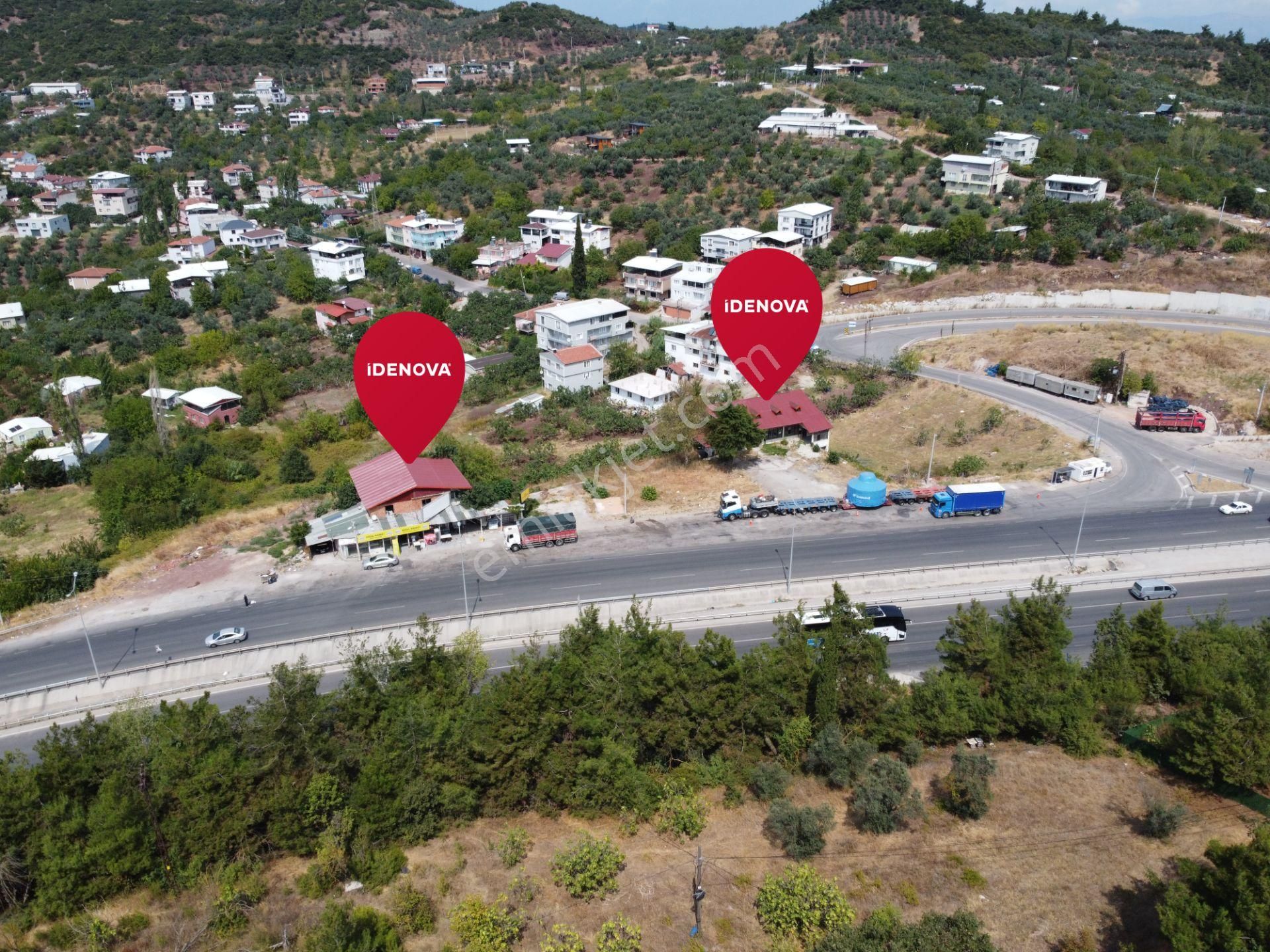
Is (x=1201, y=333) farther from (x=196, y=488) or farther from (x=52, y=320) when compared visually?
(x=52, y=320)

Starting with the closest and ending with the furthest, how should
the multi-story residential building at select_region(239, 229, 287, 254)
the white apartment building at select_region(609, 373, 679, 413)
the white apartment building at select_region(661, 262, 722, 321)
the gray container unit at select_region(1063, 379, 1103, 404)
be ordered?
the gray container unit at select_region(1063, 379, 1103, 404) → the white apartment building at select_region(609, 373, 679, 413) → the white apartment building at select_region(661, 262, 722, 321) → the multi-story residential building at select_region(239, 229, 287, 254)

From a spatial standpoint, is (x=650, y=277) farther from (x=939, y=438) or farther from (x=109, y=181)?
(x=109, y=181)

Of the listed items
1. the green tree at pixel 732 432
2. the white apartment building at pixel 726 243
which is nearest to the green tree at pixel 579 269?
the white apartment building at pixel 726 243

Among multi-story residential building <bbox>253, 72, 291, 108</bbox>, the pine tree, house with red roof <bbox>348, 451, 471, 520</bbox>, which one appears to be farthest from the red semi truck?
multi-story residential building <bbox>253, 72, 291, 108</bbox>

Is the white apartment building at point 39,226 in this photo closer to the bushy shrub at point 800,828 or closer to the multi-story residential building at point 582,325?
the multi-story residential building at point 582,325

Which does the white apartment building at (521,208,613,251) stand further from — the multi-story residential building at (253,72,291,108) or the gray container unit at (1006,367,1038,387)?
the multi-story residential building at (253,72,291,108)

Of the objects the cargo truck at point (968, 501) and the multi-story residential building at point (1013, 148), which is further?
the multi-story residential building at point (1013, 148)
